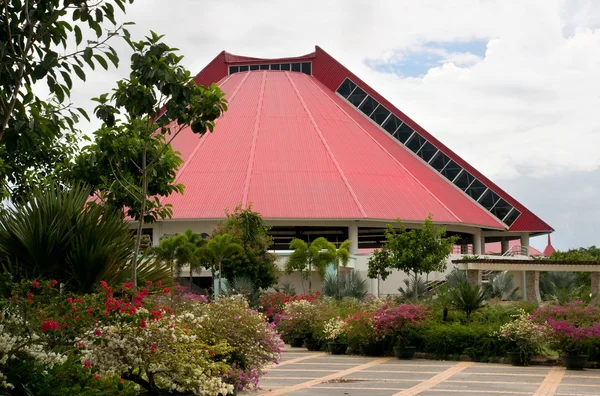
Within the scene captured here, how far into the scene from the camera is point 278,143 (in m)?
52.2

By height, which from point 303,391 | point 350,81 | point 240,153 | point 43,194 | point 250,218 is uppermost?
point 350,81

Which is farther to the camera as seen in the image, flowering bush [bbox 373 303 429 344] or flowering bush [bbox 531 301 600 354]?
flowering bush [bbox 373 303 429 344]

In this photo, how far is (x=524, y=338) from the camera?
59.8 feet

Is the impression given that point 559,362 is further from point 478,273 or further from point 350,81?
point 350,81

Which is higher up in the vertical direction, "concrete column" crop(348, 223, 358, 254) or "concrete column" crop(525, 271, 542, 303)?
"concrete column" crop(348, 223, 358, 254)

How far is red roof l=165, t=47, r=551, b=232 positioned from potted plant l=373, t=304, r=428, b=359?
24.1 m

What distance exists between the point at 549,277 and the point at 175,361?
2758 cm

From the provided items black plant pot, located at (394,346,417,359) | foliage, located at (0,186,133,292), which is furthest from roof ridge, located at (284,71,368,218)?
foliage, located at (0,186,133,292)

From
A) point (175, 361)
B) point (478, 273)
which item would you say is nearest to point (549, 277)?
point (478, 273)

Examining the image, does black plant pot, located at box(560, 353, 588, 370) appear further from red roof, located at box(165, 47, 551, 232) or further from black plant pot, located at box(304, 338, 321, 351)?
red roof, located at box(165, 47, 551, 232)

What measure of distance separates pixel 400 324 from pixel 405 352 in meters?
0.70

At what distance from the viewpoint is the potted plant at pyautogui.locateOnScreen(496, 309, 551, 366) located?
18.0 m

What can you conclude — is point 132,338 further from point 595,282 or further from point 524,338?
point 595,282

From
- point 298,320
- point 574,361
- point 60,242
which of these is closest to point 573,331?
point 574,361
